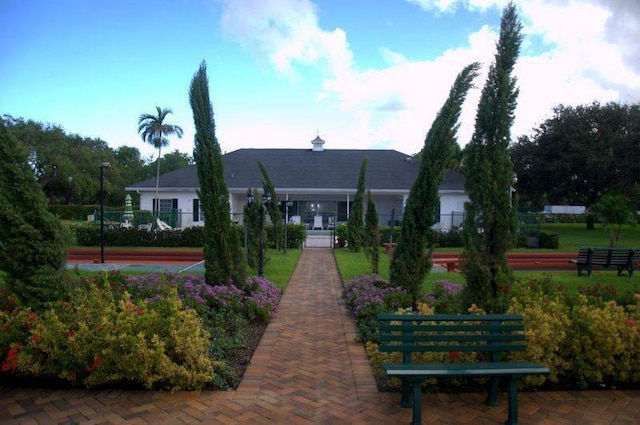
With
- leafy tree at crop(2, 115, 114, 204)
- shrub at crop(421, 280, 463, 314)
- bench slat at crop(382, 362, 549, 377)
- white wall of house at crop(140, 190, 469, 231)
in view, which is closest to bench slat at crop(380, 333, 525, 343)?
bench slat at crop(382, 362, 549, 377)

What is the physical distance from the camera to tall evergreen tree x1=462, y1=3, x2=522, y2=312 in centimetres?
530

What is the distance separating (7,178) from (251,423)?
3.85 m

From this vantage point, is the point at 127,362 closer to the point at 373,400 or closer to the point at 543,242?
the point at 373,400

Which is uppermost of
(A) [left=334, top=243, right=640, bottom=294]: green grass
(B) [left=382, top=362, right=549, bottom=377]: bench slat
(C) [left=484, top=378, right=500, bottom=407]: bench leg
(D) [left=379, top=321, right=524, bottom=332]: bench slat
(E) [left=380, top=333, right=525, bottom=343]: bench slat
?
(D) [left=379, top=321, right=524, bottom=332]: bench slat

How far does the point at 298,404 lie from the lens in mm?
4082

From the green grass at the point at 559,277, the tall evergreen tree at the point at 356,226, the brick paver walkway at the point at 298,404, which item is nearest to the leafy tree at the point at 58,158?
the tall evergreen tree at the point at 356,226

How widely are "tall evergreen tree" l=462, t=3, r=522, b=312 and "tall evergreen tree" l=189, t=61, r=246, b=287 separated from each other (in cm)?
421

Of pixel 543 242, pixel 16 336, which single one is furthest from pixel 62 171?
pixel 16 336

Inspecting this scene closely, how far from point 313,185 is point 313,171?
211 centimetres

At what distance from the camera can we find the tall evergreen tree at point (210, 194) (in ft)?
25.9

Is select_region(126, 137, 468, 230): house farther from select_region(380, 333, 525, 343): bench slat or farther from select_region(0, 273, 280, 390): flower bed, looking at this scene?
select_region(380, 333, 525, 343): bench slat

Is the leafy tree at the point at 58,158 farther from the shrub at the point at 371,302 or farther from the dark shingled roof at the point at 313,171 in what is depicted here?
the shrub at the point at 371,302

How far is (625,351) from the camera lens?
4.61 meters

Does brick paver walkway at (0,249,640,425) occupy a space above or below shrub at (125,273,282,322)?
below
